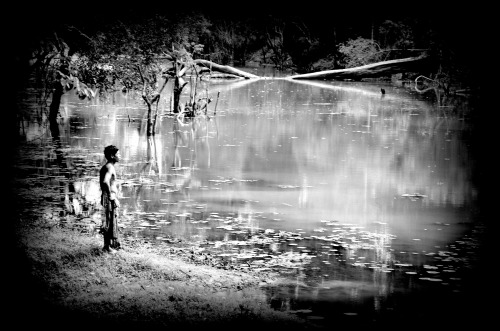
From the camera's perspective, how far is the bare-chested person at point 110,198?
1230 centimetres

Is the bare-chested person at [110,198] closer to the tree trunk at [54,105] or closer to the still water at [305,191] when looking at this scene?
the still water at [305,191]

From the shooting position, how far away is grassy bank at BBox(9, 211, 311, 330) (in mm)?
9844

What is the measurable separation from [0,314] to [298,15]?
86760mm

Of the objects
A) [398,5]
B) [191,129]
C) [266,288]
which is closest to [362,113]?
[191,129]

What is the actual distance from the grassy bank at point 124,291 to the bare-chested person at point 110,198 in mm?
285

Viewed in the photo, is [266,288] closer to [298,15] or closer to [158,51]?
[158,51]

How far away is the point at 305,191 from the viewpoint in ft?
71.3

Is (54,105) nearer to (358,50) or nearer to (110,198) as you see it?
(110,198)

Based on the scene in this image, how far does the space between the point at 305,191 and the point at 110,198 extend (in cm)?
1028

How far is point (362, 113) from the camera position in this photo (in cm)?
4628

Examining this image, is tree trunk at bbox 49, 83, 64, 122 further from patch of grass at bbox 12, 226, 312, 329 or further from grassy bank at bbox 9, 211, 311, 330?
patch of grass at bbox 12, 226, 312, 329

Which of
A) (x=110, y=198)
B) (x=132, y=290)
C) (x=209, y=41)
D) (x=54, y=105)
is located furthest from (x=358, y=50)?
(x=132, y=290)

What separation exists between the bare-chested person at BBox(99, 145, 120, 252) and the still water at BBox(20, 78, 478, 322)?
9.35ft

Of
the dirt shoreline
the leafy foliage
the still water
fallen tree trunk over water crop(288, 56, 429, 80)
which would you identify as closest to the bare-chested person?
the dirt shoreline
